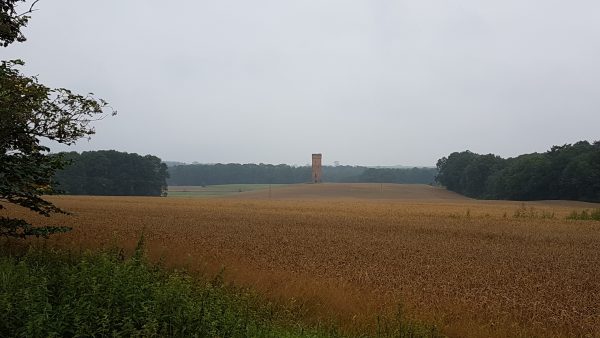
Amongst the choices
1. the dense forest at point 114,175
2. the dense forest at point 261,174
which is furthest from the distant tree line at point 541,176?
the dense forest at point 114,175

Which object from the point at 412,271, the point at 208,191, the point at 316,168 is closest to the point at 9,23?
the point at 412,271

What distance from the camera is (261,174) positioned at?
154 meters

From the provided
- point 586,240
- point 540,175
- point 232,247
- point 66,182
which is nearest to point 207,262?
point 232,247

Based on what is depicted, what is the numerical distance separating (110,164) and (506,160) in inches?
3283

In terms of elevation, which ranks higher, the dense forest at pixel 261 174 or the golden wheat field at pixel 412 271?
the dense forest at pixel 261 174

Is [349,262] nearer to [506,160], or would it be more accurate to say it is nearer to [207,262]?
[207,262]

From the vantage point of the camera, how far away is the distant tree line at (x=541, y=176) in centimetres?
6950

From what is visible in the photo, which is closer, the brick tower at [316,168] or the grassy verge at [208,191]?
the grassy verge at [208,191]

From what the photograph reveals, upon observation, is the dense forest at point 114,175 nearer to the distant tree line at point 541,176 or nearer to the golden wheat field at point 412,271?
the distant tree line at point 541,176

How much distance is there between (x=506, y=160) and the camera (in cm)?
9875

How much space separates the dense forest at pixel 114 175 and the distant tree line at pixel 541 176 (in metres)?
67.1

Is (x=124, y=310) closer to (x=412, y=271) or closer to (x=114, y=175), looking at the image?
(x=412, y=271)

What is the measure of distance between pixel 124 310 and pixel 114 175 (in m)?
94.2

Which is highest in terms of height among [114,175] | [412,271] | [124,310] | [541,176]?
[541,176]
